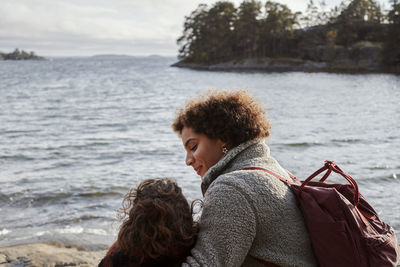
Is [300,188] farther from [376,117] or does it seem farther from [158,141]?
[376,117]

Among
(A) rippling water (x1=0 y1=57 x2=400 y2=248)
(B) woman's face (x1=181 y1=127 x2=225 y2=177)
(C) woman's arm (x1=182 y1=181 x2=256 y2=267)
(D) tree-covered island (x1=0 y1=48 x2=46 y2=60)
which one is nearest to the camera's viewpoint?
(C) woman's arm (x1=182 y1=181 x2=256 y2=267)

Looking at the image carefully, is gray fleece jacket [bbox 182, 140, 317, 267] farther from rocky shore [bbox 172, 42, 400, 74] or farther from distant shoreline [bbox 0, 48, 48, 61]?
distant shoreline [bbox 0, 48, 48, 61]

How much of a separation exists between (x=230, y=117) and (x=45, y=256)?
323cm

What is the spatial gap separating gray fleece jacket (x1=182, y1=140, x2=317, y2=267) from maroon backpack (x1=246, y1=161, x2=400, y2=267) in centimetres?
7

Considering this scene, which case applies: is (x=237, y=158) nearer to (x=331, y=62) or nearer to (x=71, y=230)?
(x=71, y=230)

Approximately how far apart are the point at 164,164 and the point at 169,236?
7584 mm

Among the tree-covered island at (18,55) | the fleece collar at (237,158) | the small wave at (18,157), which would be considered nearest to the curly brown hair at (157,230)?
the fleece collar at (237,158)

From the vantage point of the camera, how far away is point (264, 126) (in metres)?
2.20

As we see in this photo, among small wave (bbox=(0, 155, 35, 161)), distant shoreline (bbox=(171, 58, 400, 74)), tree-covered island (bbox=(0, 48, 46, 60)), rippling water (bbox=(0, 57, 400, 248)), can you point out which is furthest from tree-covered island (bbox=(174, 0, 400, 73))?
tree-covered island (bbox=(0, 48, 46, 60))

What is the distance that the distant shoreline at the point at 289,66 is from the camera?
2004 inches

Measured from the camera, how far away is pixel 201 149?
90.4 inches

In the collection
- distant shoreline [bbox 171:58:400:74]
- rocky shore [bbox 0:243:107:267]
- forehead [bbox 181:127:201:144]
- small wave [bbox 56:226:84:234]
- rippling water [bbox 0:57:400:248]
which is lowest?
rippling water [bbox 0:57:400:248]

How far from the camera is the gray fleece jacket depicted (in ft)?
5.73

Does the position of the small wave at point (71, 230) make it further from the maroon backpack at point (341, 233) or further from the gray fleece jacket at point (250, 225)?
the maroon backpack at point (341, 233)
